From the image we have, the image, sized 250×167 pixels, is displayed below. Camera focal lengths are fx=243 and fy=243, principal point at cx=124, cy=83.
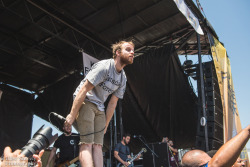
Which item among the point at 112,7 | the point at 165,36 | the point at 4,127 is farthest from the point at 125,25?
the point at 4,127

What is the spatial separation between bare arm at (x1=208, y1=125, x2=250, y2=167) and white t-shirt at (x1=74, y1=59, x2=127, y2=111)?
1.38m

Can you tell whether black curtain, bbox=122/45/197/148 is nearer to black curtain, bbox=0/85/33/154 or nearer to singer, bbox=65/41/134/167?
black curtain, bbox=0/85/33/154

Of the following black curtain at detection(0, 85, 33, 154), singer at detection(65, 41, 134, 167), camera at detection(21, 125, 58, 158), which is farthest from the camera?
black curtain at detection(0, 85, 33, 154)

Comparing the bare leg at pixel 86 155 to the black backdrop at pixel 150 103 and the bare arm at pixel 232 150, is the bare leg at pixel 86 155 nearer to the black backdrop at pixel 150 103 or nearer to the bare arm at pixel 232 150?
the bare arm at pixel 232 150

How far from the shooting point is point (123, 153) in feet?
23.8

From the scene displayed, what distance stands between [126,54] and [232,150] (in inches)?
63.9

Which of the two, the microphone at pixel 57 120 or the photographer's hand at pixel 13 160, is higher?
the microphone at pixel 57 120

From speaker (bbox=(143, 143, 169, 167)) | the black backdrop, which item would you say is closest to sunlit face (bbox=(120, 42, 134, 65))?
speaker (bbox=(143, 143, 169, 167))

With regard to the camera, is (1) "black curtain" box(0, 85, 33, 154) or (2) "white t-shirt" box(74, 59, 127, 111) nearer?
(2) "white t-shirt" box(74, 59, 127, 111)

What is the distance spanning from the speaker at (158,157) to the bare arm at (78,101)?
15.9 ft

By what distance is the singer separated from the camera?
224 centimetres

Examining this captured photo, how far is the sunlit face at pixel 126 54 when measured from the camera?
2.63 meters

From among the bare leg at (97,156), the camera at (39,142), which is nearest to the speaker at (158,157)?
the bare leg at (97,156)

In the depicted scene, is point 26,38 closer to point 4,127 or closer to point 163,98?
point 4,127
